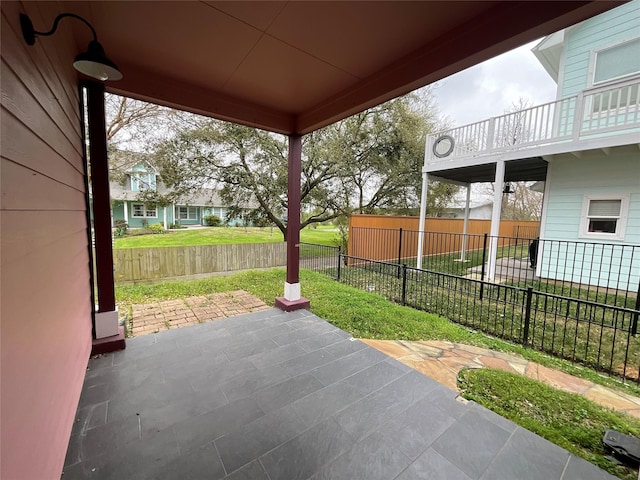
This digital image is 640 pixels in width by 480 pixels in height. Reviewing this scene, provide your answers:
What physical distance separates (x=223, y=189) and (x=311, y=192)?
107 inches

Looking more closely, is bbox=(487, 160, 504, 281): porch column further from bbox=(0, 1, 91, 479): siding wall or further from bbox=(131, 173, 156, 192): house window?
bbox=(131, 173, 156, 192): house window

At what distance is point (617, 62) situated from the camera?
16.5 ft

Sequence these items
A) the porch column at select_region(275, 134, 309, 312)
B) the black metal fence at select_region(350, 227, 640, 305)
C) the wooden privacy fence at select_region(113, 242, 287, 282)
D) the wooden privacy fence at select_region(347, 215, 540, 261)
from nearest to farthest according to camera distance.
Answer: the porch column at select_region(275, 134, 309, 312)
the black metal fence at select_region(350, 227, 640, 305)
the wooden privacy fence at select_region(113, 242, 287, 282)
the wooden privacy fence at select_region(347, 215, 540, 261)

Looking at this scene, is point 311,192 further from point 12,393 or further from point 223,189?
point 12,393

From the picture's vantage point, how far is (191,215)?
55.9ft

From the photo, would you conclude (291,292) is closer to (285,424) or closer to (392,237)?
(285,424)

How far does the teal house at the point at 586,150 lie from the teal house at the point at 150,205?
7.26 m

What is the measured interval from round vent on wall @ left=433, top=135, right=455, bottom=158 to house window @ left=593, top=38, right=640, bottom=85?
2.63 metres

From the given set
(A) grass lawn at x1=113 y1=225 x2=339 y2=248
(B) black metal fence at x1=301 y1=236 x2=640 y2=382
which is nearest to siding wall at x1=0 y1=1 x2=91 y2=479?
(B) black metal fence at x1=301 y1=236 x2=640 y2=382

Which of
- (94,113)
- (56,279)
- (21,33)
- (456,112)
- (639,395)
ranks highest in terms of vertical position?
(456,112)

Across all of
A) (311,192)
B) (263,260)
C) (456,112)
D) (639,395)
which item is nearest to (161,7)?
(639,395)

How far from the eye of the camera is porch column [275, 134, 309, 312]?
3.49 m

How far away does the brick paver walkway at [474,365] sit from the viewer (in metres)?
2.10

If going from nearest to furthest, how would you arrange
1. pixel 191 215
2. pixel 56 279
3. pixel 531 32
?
pixel 56 279
pixel 531 32
pixel 191 215
